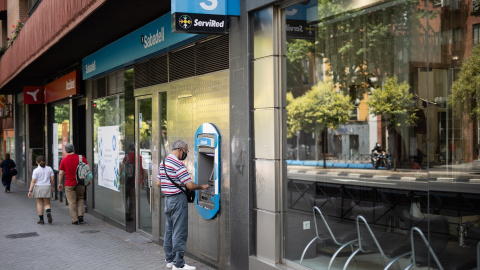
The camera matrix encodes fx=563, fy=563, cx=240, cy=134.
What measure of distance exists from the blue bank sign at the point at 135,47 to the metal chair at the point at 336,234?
130 inches

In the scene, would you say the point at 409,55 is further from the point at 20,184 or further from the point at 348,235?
the point at 20,184

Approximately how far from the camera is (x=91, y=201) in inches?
586

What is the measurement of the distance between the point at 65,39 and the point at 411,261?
9.16 metres

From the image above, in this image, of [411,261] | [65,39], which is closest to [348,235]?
[411,261]

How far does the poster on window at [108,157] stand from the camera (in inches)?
504

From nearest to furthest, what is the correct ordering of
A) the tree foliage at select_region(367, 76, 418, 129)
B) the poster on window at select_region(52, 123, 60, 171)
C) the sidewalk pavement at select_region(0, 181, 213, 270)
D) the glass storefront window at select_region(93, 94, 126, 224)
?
1. the sidewalk pavement at select_region(0, 181, 213, 270)
2. the tree foliage at select_region(367, 76, 418, 129)
3. the glass storefront window at select_region(93, 94, 126, 224)
4. the poster on window at select_region(52, 123, 60, 171)

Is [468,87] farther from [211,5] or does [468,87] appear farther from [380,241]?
[211,5]

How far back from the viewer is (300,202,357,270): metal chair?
7.09 metres

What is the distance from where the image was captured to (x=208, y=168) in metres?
8.73

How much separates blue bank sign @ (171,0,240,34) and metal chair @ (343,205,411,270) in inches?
127

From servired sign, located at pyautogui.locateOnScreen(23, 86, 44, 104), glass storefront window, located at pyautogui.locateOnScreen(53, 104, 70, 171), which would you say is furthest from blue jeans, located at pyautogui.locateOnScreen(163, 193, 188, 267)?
servired sign, located at pyautogui.locateOnScreen(23, 86, 44, 104)

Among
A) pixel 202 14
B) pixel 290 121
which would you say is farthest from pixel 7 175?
pixel 290 121

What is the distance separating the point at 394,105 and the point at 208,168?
15.9 feet

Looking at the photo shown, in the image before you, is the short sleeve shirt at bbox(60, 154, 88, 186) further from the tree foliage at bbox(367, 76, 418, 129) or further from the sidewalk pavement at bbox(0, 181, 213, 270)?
the tree foliage at bbox(367, 76, 418, 129)
